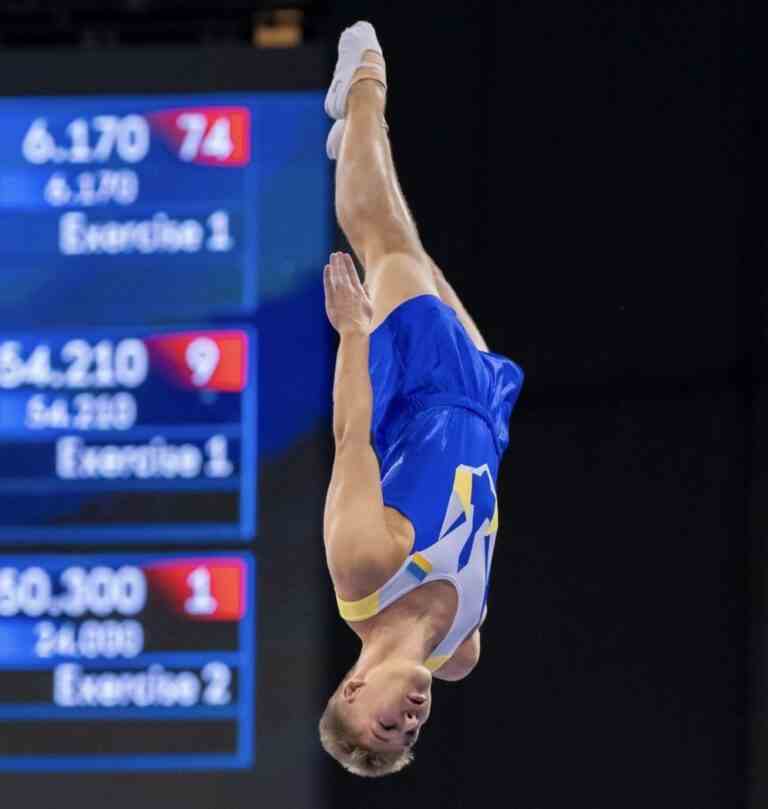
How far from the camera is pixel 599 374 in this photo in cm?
512

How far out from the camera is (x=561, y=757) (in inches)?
200

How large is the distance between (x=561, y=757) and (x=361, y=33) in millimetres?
2162

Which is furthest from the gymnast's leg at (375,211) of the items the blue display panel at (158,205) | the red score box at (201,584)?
the red score box at (201,584)

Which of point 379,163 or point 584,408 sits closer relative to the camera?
point 379,163

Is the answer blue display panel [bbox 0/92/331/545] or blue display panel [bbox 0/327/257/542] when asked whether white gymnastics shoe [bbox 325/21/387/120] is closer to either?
blue display panel [bbox 0/92/331/545]

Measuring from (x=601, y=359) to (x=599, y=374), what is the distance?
0.14ft

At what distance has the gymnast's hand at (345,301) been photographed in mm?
3514

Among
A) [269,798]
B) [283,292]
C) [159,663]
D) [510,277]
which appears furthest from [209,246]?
[269,798]

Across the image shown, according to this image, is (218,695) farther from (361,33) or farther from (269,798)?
(361,33)

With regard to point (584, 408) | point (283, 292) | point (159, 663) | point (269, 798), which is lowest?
point (269, 798)

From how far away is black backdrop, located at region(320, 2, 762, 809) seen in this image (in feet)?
16.7

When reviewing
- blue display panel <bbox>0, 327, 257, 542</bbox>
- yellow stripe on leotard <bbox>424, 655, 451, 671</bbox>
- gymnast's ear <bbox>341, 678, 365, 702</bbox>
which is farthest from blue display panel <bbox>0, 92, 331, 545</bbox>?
gymnast's ear <bbox>341, 678, 365, 702</bbox>

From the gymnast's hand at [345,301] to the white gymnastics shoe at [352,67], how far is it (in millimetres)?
679

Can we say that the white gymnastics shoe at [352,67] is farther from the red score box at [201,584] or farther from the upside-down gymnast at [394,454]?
the red score box at [201,584]
